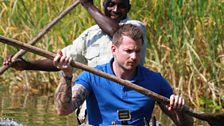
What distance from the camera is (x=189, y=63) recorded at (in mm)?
10789

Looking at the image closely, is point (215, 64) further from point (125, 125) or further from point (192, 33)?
point (125, 125)

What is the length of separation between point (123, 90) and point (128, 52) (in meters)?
0.36

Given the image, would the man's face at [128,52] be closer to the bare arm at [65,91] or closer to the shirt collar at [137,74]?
the shirt collar at [137,74]

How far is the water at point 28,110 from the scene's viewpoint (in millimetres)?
9695

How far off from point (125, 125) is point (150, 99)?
0.89 ft

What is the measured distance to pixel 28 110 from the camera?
10.5 metres

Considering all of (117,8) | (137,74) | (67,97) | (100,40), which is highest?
(117,8)

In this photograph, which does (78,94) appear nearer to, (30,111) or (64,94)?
(64,94)

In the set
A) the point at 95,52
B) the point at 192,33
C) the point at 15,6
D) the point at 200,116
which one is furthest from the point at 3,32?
the point at 200,116

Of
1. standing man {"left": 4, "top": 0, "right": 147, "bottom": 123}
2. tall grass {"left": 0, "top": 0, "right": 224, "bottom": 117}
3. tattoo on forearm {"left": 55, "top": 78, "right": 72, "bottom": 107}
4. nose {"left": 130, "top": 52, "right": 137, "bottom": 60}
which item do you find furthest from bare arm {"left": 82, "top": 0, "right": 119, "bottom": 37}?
tall grass {"left": 0, "top": 0, "right": 224, "bottom": 117}

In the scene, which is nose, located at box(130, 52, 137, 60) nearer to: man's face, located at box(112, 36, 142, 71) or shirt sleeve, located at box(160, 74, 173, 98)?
man's face, located at box(112, 36, 142, 71)

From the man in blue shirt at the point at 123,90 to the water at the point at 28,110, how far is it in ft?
8.10

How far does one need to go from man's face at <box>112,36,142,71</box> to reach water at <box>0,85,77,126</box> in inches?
108

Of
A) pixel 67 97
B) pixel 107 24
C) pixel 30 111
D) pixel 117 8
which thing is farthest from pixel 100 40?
pixel 30 111
